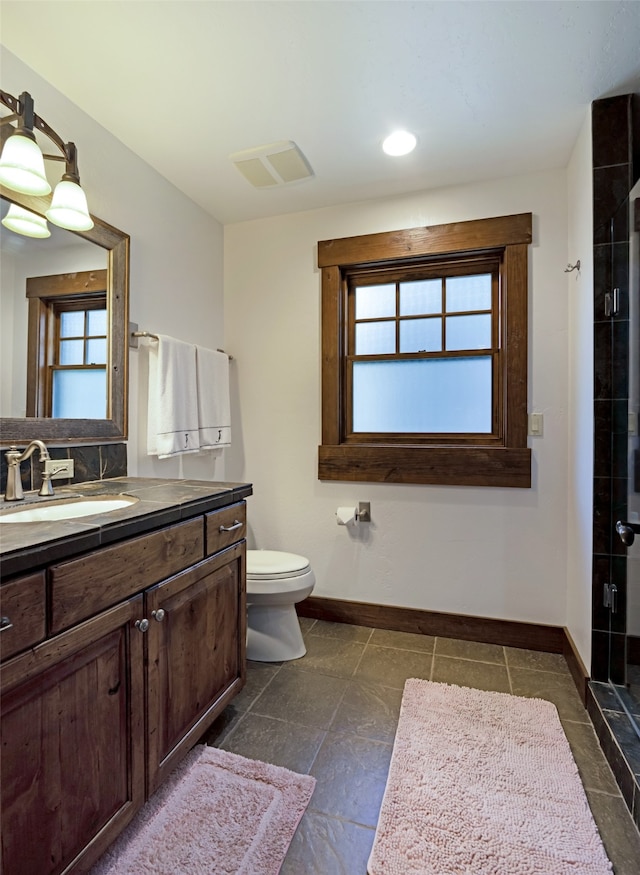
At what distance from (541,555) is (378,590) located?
86 centimetres

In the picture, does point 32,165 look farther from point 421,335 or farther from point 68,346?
point 421,335

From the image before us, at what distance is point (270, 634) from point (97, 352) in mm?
1460

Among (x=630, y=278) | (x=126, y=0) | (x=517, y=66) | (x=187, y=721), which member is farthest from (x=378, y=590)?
(x=126, y=0)

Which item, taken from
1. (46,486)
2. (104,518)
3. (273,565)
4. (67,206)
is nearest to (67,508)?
(46,486)

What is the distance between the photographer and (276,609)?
1922mm

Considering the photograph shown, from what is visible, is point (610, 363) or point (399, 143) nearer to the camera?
point (610, 363)

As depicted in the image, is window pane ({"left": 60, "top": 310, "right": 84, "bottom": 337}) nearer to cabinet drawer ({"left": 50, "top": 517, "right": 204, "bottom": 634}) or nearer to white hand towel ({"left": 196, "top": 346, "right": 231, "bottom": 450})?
white hand towel ({"left": 196, "top": 346, "right": 231, "bottom": 450})

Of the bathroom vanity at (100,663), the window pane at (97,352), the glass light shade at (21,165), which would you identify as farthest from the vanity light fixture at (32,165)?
the bathroom vanity at (100,663)

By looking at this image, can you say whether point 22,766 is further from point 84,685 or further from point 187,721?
point 187,721

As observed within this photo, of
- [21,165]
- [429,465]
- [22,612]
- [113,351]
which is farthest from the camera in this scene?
[429,465]

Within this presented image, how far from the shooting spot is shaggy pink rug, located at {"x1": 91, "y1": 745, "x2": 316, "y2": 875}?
3.31ft

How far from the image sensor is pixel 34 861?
0.80 metres

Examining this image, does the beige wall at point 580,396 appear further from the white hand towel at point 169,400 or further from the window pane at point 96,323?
the window pane at point 96,323

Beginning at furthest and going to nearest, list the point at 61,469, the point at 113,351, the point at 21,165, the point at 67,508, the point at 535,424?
the point at 535,424, the point at 113,351, the point at 61,469, the point at 67,508, the point at 21,165
